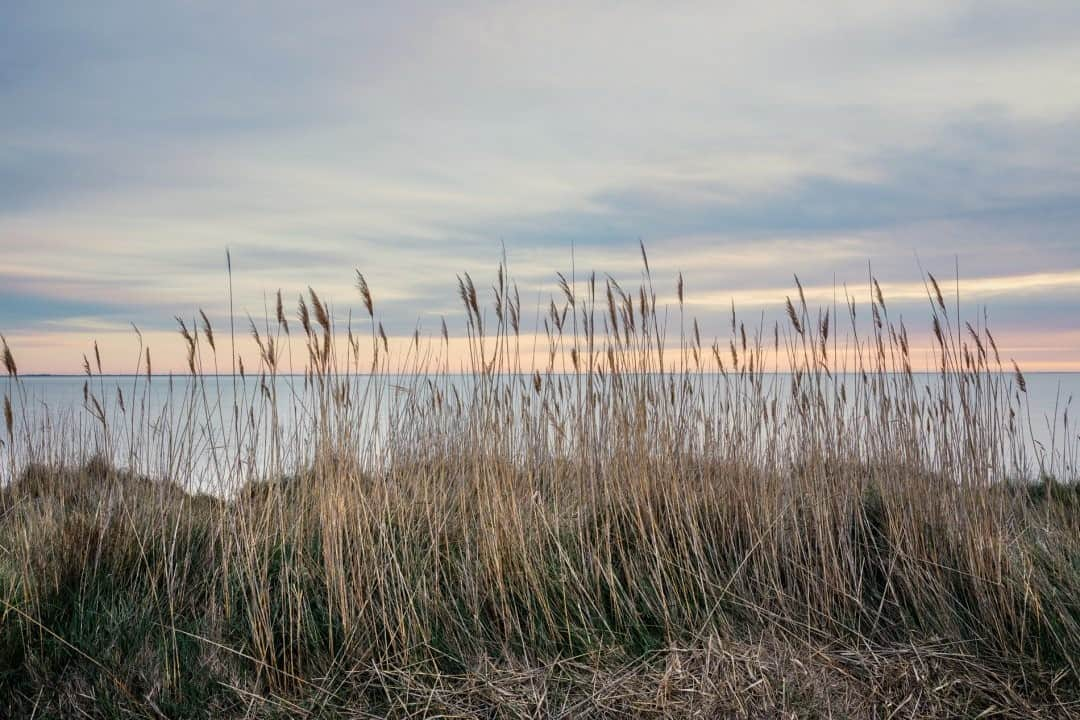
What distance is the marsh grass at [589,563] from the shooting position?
8.70 feet

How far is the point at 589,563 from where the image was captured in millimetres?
3154

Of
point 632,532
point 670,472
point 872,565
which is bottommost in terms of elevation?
point 872,565

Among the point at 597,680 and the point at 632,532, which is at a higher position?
the point at 632,532

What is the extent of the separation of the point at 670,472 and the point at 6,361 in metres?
2.97

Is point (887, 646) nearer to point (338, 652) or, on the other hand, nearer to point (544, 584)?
point (544, 584)

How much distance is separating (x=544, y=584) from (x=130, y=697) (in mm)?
1485

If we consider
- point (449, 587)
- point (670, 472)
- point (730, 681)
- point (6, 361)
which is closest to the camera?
point (730, 681)

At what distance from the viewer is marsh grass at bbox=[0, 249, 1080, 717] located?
2.65 metres

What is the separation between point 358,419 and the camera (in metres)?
3.15

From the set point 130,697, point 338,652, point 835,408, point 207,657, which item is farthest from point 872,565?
point 130,697

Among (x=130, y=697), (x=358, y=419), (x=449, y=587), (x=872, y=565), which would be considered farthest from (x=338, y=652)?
(x=872, y=565)

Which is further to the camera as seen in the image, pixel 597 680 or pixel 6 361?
pixel 6 361

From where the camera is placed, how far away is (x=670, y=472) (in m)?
3.23

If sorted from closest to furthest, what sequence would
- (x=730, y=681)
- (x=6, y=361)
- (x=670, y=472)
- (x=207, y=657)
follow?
(x=730, y=681)
(x=207, y=657)
(x=670, y=472)
(x=6, y=361)
